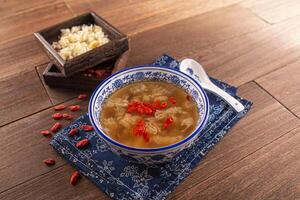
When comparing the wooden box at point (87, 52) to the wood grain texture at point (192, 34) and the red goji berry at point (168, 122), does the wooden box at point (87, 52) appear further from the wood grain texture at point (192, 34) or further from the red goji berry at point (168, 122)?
the red goji berry at point (168, 122)

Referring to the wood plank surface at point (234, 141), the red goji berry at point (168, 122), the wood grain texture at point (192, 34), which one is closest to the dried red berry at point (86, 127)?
the wood plank surface at point (234, 141)

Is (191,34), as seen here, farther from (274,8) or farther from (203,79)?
(274,8)

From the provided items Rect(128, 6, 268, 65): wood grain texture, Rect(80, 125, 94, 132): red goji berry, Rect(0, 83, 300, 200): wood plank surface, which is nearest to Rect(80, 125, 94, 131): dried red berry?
Rect(80, 125, 94, 132): red goji berry

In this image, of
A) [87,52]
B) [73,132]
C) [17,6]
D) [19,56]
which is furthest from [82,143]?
[17,6]

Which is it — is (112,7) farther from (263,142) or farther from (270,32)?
(263,142)

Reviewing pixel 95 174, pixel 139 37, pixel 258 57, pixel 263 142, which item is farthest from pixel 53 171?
pixel 258 57

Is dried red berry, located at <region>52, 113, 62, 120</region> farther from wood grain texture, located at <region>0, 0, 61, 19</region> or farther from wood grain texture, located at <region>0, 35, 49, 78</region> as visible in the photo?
wood grain texture, located at <region>0, 0, 61, 19</region>
